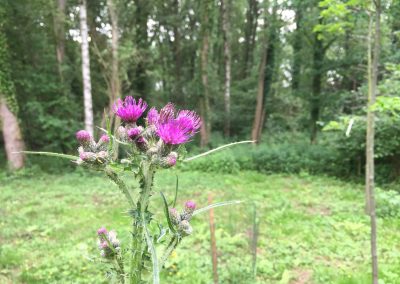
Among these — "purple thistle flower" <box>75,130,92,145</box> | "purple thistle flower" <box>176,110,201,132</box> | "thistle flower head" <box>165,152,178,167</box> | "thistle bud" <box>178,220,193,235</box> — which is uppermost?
"purple thistle flower" <box>176,110,201,132</box>

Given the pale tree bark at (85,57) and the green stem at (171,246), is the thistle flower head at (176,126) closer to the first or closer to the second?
the green stem at (171,246)

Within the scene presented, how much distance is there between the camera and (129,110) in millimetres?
1311

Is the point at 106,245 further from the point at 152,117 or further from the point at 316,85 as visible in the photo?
the point at 316,85

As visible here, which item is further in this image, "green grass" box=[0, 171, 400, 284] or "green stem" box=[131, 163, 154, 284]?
"green grass" box=[0, 171, 400, 284]

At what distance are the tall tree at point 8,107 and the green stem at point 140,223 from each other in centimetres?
1040

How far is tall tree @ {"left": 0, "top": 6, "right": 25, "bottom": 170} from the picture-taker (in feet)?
34.5

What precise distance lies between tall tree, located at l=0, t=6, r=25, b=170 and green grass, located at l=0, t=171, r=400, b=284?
1.42 m

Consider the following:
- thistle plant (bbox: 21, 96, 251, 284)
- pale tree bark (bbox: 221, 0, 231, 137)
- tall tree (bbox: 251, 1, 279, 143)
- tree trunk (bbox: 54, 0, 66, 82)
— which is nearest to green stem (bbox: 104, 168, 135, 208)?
thistle plant (bbox: 21, 96, 251, 284)

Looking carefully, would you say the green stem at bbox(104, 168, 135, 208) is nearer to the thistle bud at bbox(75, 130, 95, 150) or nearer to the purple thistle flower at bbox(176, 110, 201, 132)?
the thistle bud at bbox(75, 130, 95, 150)

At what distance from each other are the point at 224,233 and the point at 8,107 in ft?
26.4

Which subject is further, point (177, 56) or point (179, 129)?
point (177, 56)

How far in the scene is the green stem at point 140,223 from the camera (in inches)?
51.0

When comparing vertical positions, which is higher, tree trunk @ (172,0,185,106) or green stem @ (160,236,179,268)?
tree trunk @ (172,0,185,106)

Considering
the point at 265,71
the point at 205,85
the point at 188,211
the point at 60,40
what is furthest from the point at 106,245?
the point at 265,71
